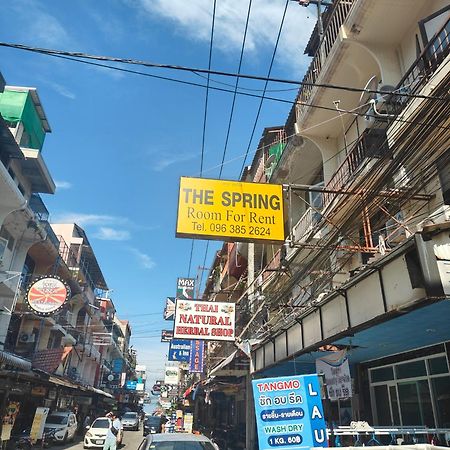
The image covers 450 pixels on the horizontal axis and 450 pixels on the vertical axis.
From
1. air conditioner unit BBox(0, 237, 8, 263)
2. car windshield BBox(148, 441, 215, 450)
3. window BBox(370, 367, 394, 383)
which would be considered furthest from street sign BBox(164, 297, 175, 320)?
car windshield BBox(148, 441, 215, 450)

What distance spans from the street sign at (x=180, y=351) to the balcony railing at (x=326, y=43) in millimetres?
21349

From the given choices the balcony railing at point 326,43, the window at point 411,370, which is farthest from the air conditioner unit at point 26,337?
the window at point 411,370

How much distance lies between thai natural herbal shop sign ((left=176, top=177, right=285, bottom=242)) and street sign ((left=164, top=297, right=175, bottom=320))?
28118 mm

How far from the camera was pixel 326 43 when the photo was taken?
13.6 m

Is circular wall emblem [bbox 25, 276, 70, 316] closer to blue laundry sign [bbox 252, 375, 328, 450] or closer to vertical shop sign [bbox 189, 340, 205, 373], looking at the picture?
vertical shop sign [bbox 189, 340, 205, 373]

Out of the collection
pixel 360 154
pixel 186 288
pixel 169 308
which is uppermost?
pixel 186 288

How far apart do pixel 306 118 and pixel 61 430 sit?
21906mm

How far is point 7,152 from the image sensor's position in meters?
22.1

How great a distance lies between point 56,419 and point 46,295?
29.5ft

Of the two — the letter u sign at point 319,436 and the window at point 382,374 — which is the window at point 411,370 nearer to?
the window at point 382,374

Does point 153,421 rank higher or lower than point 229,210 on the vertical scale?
lower

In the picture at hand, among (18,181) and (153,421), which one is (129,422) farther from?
(18,181)

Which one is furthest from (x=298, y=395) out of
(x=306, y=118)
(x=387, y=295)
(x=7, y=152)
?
(x=7, y=152)

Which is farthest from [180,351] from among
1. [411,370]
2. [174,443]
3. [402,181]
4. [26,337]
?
[402,181]
